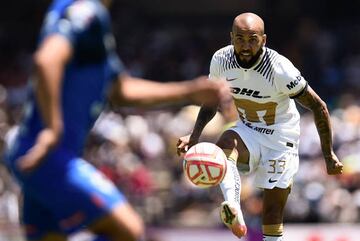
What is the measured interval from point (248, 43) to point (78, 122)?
344cm

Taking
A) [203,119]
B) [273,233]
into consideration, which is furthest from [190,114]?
[273,233]

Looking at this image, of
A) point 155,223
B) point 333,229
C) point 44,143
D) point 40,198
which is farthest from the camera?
point 155,223

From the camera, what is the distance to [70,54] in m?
6.04

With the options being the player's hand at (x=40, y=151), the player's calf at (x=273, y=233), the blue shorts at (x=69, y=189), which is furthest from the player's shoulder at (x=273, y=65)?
the player's hand at (x=40, y=151)

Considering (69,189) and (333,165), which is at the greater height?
(69,189)

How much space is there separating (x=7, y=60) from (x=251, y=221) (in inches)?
390

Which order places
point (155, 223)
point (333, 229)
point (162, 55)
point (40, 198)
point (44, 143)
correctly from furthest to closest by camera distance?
point (162, 55), point (155, 223), point (333, 229), point (40, 198), point (44, 143)

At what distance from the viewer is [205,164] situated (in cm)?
929

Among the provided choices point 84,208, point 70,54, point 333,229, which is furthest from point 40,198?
point 333,229

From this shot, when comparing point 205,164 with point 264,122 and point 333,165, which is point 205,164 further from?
point 333,165

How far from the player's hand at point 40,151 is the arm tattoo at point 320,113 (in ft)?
13.7

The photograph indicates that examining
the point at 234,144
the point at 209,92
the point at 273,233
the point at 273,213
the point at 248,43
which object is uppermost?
the point at 209,92

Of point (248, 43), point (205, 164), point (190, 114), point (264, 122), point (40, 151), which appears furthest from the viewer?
point (190, 114)

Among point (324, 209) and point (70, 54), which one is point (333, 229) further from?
point (70, 54)
